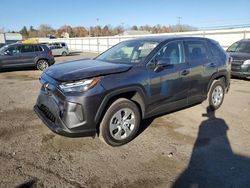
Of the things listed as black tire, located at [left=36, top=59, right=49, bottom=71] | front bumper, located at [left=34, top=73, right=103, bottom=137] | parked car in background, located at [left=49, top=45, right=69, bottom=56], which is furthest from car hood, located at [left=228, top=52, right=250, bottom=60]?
parked car in background, located at [left=49, top=45, right=69, bottom=56]

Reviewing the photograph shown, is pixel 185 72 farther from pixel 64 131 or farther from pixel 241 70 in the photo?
pixel 241 70

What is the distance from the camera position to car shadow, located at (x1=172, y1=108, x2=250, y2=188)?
3084 mm

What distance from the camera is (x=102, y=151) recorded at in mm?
3906

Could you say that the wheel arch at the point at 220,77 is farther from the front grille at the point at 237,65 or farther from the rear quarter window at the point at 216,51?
the front grille at the point at 237,65

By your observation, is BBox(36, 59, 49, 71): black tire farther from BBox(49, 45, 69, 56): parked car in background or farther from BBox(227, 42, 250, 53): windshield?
BBox(49, 45, 69, 56): parked car in background

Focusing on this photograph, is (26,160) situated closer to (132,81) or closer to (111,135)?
(111,135)

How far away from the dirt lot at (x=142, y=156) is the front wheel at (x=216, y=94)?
1.53 ft

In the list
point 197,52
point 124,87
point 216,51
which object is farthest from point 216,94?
point 124,87

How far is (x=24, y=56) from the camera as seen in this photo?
1383 cm

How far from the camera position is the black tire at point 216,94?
19.1ft

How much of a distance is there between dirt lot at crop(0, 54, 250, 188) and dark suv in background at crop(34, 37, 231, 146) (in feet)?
1.41

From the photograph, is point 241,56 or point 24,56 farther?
point 24,56

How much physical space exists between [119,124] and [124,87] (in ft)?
2.11

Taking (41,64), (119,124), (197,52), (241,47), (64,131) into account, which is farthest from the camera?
(41,64)
